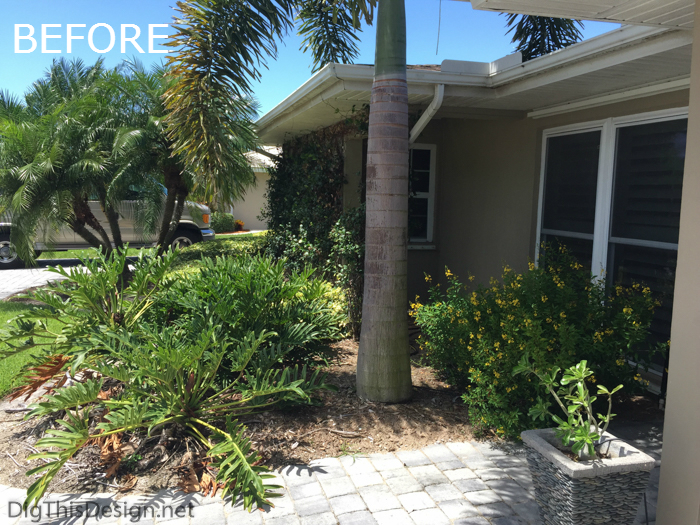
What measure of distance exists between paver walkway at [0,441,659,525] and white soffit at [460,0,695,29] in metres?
2.95

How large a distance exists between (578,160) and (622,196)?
74 cm

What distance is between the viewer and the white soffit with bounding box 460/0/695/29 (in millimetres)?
2982

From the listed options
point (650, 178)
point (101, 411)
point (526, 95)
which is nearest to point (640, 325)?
point (650, 178)

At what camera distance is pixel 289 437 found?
3814mm

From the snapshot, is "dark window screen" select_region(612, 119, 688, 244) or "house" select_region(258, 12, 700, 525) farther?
"dark window screen" select_region(612, 119, 688, 244)

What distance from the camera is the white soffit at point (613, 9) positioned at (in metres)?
2.98

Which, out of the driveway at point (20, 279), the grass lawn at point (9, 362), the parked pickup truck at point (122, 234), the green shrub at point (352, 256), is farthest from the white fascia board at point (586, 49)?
the parked pickup truck at point (122, 234)

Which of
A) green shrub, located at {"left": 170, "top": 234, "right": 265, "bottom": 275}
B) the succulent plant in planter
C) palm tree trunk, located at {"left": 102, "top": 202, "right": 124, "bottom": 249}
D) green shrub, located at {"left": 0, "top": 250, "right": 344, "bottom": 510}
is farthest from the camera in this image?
green shrub, located at {"left": 170, "top": 234, "right": 265, "bottom": 275}

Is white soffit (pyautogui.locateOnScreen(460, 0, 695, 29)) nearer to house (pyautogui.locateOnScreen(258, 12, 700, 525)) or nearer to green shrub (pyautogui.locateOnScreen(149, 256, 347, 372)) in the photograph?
house (pyautogui.locateOnScreen(258, 12, 700, 525))

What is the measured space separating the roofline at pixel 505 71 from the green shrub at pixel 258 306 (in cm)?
196

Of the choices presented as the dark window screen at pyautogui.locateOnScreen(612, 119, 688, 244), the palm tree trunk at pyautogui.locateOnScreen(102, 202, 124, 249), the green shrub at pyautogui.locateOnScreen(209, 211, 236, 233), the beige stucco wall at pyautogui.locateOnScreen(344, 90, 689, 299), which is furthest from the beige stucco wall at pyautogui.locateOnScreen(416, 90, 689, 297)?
the green shrub at pyautogui.locateOnScreen(209, 211, 236, 233)

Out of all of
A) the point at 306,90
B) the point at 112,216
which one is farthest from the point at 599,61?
the point at 112,216

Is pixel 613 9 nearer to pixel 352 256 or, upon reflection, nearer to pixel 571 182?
pixel 571 182

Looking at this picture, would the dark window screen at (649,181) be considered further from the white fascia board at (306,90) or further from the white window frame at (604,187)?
the white fascia board at (306,90)
